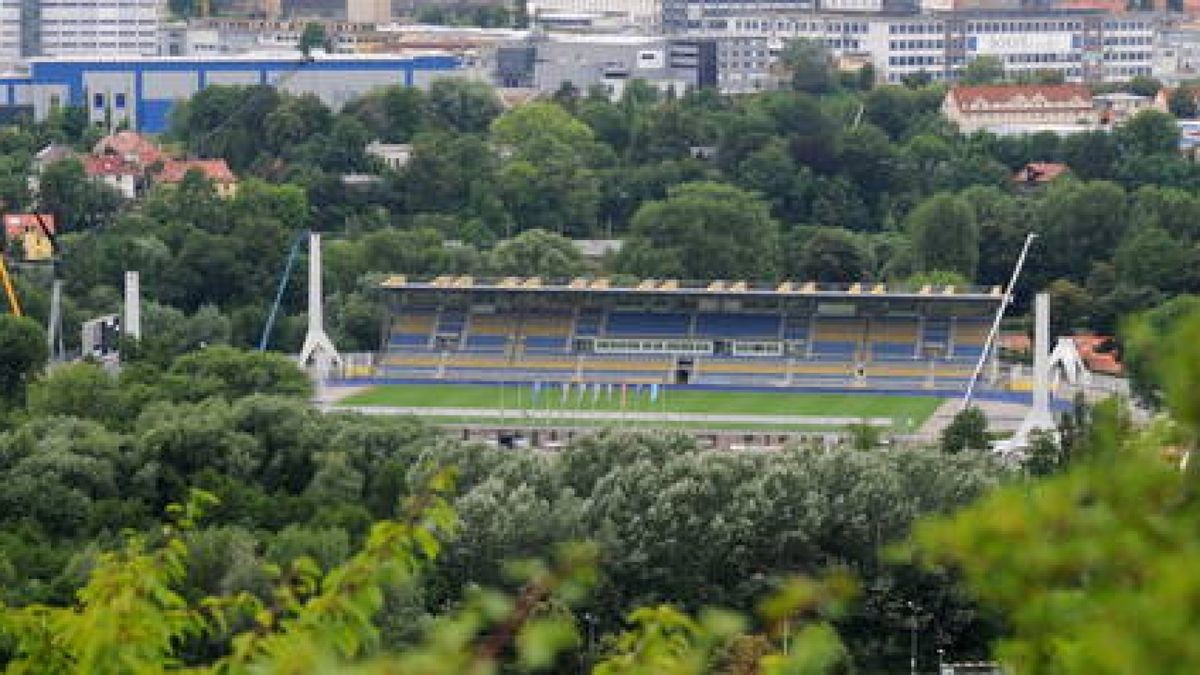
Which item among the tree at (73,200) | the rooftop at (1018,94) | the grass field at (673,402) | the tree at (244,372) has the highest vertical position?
the rooftop at (1018,94)

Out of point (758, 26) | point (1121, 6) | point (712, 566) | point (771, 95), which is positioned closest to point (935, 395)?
point (712, 566)

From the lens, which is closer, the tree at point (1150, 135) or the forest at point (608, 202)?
the forest at point (608, 202)

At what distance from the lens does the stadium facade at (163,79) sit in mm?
59625

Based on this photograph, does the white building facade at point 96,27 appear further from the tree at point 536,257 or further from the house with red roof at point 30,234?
the tree at point 536,257

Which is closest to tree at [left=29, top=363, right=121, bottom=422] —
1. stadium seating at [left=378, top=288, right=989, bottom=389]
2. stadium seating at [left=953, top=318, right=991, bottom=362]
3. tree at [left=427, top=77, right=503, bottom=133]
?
stadium seating at [left=378, top=288, right=989, bottom=389]

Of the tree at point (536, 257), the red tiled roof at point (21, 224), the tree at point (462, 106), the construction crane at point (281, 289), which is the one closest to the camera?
the construction crane at point (281, 289)

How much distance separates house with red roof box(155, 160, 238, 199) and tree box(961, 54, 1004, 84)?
826 inches

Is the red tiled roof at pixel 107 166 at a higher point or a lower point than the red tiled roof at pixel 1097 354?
higher

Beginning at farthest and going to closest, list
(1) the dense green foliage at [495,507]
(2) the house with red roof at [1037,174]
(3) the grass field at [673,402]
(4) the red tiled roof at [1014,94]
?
(4) the red tiled roof at [1014,94] → (2) the house with red roof at [1037,174] → (3) the grass field at [673,402] → (1) the dense green foliage at [495,507]

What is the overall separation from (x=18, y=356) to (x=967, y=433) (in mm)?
8736

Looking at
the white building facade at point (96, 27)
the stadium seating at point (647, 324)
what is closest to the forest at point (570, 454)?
the stadium seating at point (647, 324)

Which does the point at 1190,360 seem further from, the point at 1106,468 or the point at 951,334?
the point at 951,334

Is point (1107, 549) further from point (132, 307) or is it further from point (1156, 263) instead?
point (1156, 263)

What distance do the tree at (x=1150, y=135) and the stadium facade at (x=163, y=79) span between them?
1419cm
